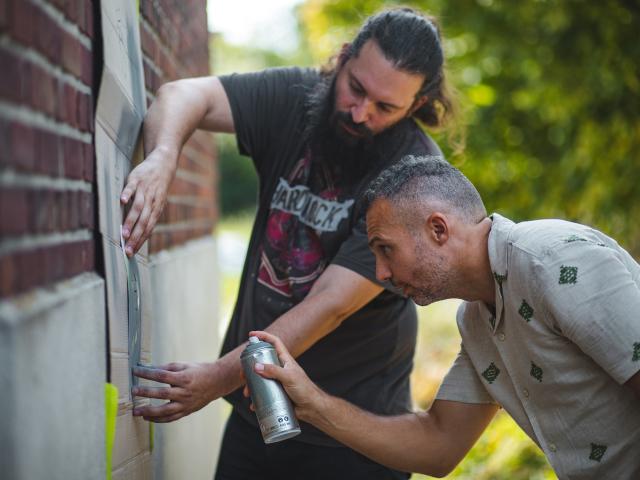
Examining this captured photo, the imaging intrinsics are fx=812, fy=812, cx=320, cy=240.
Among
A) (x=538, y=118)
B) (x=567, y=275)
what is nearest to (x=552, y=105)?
(x=538, y=118)

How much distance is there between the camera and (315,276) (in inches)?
114

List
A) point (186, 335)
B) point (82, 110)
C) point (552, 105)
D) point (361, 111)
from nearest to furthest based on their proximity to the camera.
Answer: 1. point (82, 110)
2. point (361, 111)
3. point (186, 335)
4. point (552, 105)

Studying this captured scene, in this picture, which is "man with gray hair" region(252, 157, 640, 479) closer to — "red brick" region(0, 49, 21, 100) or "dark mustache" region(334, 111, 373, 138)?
"dark mustache" region(334, 111, 373, 138)

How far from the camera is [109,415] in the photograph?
1.92 metres

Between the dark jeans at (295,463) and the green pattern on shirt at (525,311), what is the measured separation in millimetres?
1018

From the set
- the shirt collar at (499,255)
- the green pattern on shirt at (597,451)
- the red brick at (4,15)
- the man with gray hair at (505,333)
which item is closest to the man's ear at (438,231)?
the man with gray hair at (505,333)

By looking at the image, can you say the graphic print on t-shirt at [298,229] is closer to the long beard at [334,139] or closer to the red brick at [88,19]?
the long beard at [334,139]

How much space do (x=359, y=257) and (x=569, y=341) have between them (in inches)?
29.4

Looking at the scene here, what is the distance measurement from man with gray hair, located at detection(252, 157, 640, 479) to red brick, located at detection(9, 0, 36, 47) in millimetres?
1043

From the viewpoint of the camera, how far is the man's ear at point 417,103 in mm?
3045

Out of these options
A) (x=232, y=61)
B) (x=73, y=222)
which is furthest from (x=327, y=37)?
(x=232, y=61)

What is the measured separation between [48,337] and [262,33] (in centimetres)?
4323

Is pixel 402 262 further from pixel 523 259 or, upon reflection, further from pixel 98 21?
pixel 98 21

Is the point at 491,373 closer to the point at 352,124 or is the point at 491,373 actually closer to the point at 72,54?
the point at 352,124
